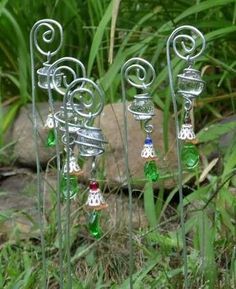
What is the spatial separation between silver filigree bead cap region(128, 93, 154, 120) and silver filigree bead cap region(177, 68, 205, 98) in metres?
0.06

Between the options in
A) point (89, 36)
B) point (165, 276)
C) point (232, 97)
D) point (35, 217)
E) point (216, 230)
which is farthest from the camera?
point (89, 36)

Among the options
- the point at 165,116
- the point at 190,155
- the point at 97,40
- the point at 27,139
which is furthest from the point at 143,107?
the point at 27,139

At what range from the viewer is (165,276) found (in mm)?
2148

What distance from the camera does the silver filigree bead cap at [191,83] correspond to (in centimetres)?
162

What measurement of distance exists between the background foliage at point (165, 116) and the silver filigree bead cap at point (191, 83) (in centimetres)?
55

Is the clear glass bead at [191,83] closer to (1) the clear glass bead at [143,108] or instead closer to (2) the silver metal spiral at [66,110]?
(1) the clear glass bead at [143,108]

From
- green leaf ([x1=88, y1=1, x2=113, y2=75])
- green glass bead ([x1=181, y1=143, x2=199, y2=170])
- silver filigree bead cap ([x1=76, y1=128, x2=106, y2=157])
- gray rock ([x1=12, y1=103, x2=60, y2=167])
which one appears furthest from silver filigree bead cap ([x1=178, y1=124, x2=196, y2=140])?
gray rock ([x1=12, y1=103, x2=60, y2=167])

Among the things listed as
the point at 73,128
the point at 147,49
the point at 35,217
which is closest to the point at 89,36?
the point at 147,49

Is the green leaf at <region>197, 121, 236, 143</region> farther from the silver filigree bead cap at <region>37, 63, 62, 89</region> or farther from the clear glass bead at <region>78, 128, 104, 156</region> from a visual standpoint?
the clear glass bead at <region>78, 128, 104, 156</region>

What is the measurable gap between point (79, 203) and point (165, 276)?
1.80 ft

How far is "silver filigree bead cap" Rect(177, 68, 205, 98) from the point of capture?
162 centimetres

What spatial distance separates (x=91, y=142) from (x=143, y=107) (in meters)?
0.13

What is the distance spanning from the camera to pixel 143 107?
165cm

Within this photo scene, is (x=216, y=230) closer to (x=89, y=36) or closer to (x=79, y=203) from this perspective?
(x=79, y=203)
